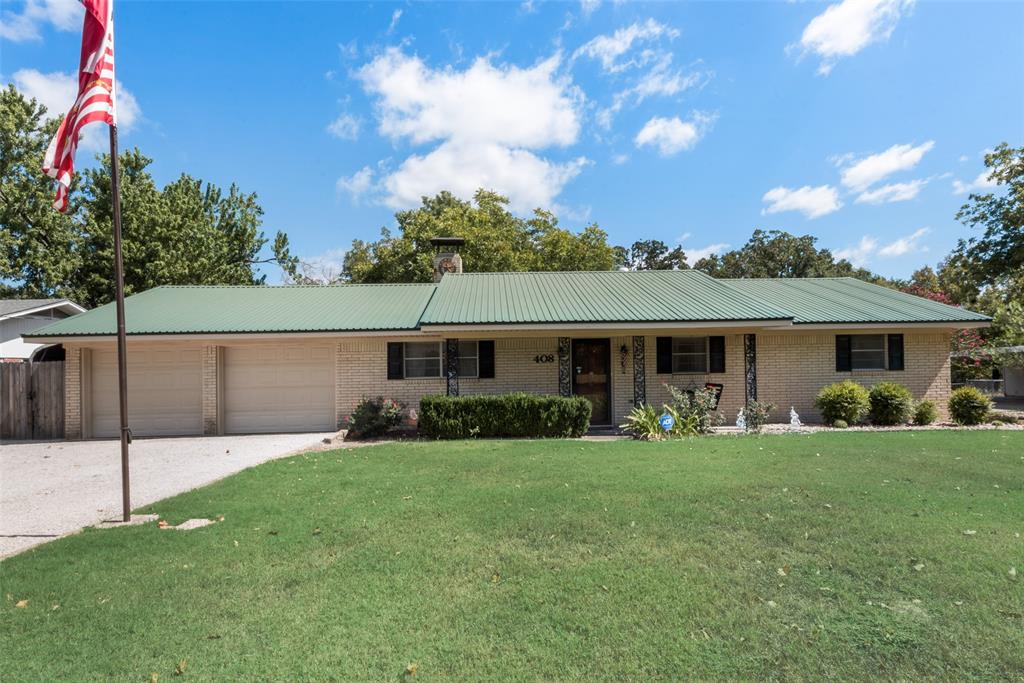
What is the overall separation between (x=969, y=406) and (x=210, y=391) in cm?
1882

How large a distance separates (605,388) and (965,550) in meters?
9.16

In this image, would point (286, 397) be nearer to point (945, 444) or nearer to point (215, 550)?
point (215, 550)

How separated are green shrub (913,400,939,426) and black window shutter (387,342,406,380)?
508 inches

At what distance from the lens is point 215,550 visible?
14.7ft

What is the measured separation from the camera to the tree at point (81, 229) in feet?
75.3

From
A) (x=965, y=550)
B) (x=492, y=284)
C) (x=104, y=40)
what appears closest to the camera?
(x=965, y=550)

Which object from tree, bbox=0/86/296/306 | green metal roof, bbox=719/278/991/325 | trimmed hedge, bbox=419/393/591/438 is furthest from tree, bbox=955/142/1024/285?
tree, bbox=0/86/296/306

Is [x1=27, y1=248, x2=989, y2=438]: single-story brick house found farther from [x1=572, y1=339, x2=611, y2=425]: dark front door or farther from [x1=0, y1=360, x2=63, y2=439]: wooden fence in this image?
[x1=0, y1=360, x2=63, y2=439]: wooden fence

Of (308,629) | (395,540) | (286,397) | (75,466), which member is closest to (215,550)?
(395,540)

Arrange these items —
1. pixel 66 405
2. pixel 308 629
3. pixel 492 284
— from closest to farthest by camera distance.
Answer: pixel 308 629 < pixel 66 405 < pixel 492 284

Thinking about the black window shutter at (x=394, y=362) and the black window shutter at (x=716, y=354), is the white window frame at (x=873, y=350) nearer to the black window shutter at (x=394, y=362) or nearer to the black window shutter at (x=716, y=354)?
the black window shutter at (x=716, y=354)

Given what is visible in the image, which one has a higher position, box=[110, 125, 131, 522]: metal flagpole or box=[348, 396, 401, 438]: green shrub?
box=[110, 125, 131, 522]: metal flagpole

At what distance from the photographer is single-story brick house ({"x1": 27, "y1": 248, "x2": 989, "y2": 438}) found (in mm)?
12789

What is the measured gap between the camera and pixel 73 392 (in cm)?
1270
